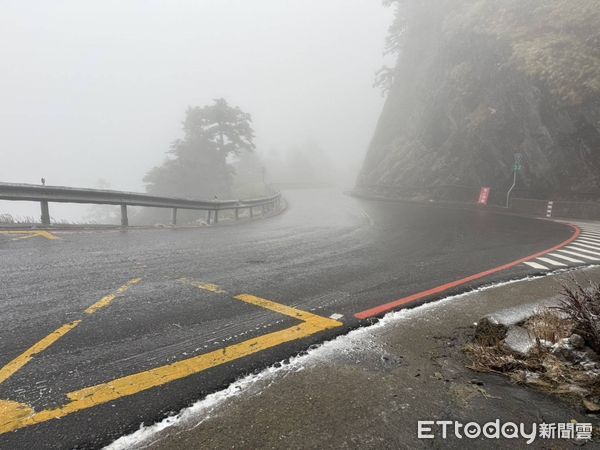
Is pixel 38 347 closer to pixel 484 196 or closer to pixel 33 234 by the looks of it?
pixel 33 234

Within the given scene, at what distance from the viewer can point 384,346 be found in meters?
3.70

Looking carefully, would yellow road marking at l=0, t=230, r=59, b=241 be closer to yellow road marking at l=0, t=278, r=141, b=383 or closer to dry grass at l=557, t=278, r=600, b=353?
yellow road marking at l=0, t=278, r=141, b=383

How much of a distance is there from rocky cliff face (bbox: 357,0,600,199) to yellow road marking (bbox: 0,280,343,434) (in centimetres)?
2219

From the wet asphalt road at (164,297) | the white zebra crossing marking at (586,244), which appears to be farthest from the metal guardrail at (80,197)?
the white zebra crossing marking at (586,244)

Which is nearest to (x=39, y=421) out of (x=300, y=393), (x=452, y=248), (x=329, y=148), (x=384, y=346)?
(x=300, y=393)

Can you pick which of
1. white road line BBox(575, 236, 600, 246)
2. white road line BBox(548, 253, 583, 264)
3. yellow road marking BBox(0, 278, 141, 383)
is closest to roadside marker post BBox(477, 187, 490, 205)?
white road line BBox(575, 236, 600, 246)

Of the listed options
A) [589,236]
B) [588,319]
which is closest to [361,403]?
[588,319]

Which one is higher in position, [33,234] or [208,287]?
[33,234]

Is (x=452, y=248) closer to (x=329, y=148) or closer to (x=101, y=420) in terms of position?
(x=101, y=420)

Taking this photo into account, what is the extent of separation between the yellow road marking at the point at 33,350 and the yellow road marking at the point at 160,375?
21.1 inches

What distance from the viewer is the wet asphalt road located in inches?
108

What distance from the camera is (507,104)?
23875mm

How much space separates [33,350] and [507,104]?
27.0 m

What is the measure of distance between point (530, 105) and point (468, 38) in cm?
972
